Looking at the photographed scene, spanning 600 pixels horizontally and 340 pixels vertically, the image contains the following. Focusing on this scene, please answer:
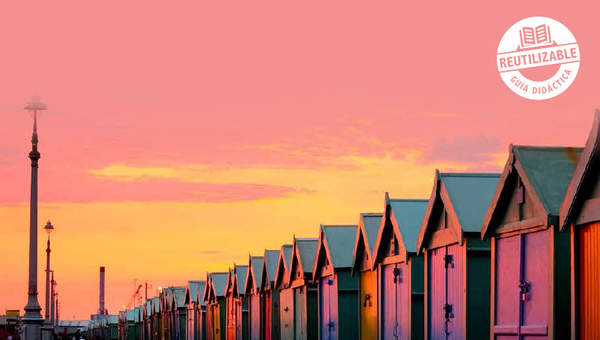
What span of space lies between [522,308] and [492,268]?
4.40ft

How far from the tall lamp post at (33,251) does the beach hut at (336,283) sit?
825 cm

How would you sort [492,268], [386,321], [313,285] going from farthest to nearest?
[313,285] → [386,321] → [492,268]

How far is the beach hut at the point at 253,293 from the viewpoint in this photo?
4259cm

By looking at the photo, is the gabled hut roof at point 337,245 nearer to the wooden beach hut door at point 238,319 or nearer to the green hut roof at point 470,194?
the green hut roof at point 470,194

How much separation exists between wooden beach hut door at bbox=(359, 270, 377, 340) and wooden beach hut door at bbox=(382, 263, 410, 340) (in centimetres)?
97

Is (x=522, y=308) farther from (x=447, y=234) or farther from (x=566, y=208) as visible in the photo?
(x=447, y=234)

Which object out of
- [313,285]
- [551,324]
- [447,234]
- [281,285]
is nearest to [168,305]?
[281,285]

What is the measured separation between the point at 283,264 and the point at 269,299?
3668 mm

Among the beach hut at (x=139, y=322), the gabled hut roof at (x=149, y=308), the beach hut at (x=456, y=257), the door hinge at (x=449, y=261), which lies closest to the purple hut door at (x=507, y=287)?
the beach hut at (x=456, y=257)

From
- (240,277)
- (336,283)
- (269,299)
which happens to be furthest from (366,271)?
(240,277)

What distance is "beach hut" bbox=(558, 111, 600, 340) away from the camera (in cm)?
1460

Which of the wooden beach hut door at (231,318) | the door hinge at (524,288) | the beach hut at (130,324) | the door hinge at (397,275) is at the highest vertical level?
the door hinge at (397,275)

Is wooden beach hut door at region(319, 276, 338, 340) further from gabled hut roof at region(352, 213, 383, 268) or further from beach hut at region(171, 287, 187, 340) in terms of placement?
beach hut at region(171, 287, 187, 340)

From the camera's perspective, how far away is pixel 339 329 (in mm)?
28984
